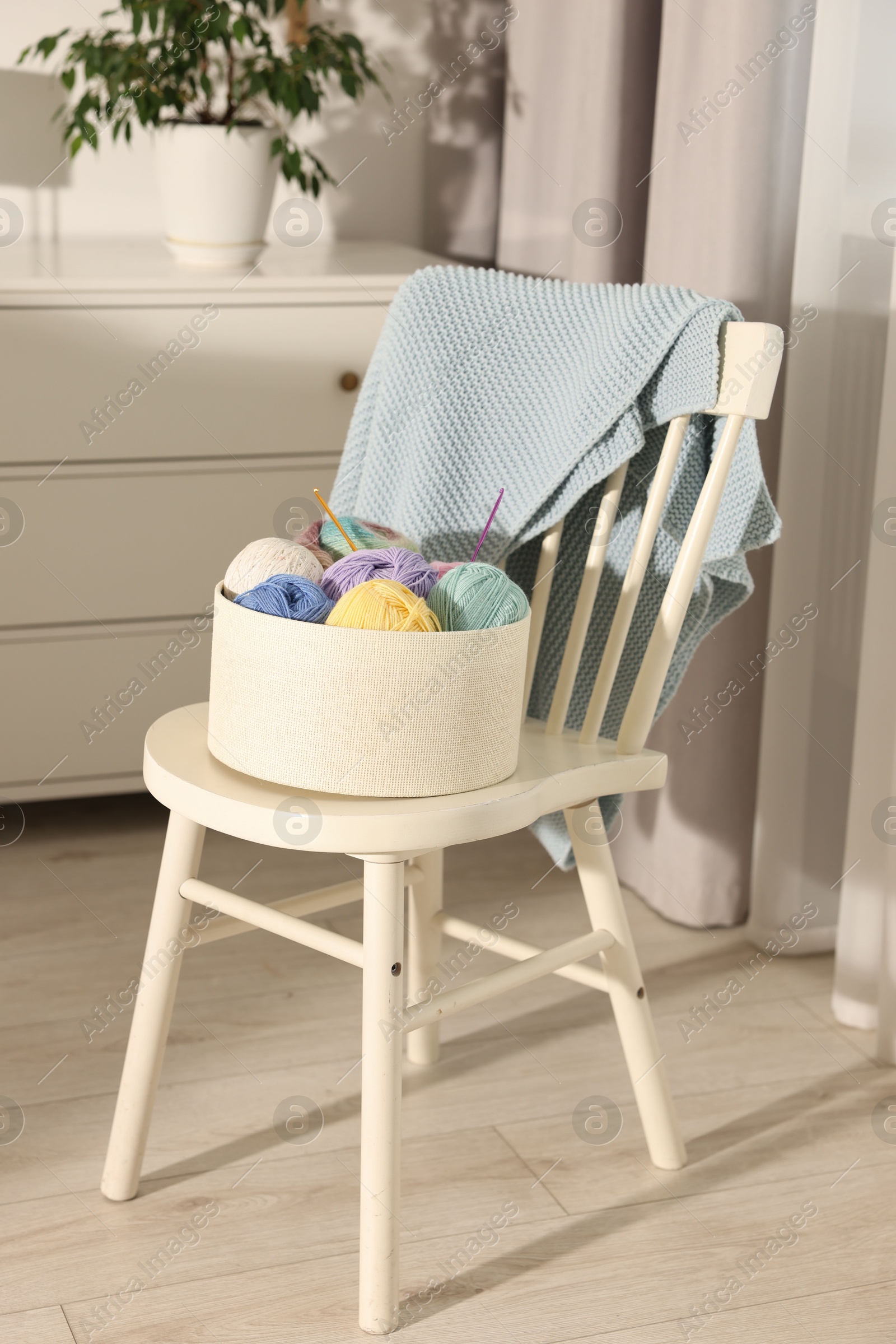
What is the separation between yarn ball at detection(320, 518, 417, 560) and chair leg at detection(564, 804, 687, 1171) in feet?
1.03

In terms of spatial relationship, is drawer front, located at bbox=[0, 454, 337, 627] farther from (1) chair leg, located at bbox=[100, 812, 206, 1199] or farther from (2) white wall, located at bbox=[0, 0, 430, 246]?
(1) chair leg, located at bbox=[100, 812, 206, 1199]

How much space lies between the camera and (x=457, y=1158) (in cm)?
144

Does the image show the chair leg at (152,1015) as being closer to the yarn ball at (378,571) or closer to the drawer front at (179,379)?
the yarn ball at (378,571)

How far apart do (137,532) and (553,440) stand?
0.85 meters

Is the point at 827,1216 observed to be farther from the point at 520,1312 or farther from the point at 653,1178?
the point at 520,1312

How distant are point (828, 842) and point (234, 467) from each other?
990mm

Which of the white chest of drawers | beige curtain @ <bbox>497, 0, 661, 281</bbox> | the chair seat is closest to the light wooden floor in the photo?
the white chest of drawers

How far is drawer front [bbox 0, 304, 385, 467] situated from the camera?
6.22ft

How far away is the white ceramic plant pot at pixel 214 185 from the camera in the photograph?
2053 millimetres

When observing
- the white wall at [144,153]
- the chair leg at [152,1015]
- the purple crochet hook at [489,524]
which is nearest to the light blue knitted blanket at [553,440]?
the purple crochet hook at [489,524]

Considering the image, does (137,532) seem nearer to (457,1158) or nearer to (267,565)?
(267,565)

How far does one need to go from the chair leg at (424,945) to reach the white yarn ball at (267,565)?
1.41 feet

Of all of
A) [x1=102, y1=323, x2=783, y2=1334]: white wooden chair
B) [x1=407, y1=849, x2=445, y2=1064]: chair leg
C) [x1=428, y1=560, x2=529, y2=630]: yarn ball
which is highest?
[x1=428, y1=560, x2=529, y2=630]: yarn ball

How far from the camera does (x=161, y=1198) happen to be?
1.36 m
